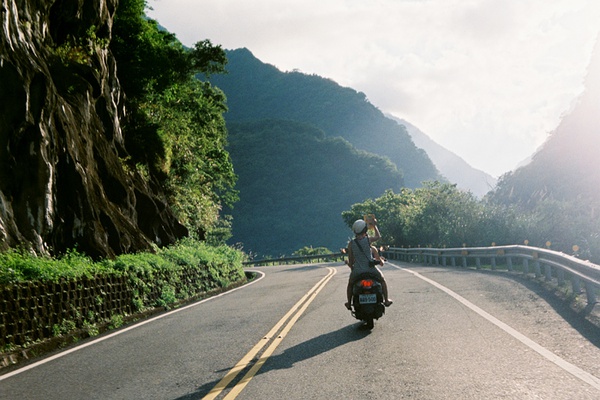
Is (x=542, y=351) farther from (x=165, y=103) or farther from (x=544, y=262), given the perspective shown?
(x=165, y=103)

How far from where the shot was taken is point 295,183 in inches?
6127

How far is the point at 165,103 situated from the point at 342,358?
27.0 meters

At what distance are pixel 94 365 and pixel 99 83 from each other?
17.1m

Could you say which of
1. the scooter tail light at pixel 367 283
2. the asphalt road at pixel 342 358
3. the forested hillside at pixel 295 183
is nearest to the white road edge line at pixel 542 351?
the asphalt road at pixel 342 358

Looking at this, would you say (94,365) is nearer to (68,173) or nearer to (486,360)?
(486,360)

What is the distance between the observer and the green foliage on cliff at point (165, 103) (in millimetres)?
28531

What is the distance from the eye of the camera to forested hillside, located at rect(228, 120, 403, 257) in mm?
144500

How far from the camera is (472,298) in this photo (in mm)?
13586

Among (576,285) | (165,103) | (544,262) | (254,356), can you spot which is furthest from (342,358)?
(165,103)

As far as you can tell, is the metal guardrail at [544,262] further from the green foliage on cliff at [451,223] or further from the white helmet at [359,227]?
the green foliage on cliff at [451,223]

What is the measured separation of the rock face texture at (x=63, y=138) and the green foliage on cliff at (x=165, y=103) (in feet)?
8.80

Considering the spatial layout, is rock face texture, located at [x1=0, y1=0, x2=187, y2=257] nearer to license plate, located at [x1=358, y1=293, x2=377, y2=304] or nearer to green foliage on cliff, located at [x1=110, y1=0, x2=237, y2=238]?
green foliage on cliff, located at [x1=110, y1=0, x2=237, y2=238]

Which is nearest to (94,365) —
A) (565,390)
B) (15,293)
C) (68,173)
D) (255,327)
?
(15,293)

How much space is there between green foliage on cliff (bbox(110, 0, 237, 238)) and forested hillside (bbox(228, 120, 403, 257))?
103657mm
